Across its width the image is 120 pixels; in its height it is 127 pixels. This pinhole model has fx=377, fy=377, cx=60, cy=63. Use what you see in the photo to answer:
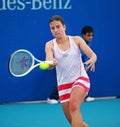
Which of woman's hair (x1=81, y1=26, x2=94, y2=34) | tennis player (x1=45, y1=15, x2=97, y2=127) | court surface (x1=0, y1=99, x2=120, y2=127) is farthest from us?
woman's hair (x1=81, y1=26, x2=94, y2=34)

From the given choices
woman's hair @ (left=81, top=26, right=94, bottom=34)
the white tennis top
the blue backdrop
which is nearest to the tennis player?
the white tennis top

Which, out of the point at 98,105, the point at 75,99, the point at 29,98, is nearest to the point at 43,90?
the point at 29,98

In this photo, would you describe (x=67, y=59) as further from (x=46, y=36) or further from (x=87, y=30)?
(x=46, y=36)

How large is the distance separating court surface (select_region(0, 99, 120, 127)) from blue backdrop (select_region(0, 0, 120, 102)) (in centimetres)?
32

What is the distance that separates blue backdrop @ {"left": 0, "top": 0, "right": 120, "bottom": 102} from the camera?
707cm

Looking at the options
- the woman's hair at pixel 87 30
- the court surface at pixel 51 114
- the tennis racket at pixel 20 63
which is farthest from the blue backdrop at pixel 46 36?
the tennis racket at pixel 20 63

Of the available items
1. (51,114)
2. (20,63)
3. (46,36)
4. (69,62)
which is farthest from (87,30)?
(20,63)

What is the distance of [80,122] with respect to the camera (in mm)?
4016

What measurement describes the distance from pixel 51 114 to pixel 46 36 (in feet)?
5.58

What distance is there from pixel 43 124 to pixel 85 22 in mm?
2639

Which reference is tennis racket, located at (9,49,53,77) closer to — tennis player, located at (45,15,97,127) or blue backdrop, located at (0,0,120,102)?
tennis player, located at (45,15,97,127)

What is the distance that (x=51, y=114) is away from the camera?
6.17 meters

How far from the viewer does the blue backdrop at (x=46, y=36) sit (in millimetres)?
7066

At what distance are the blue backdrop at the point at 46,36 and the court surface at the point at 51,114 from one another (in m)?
0.32
